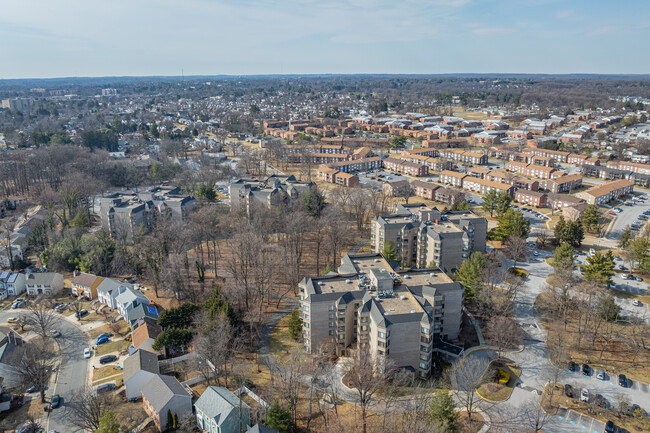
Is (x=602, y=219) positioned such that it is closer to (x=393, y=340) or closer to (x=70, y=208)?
(x=393, y=340)

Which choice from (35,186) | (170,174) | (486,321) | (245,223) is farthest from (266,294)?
(35,186)

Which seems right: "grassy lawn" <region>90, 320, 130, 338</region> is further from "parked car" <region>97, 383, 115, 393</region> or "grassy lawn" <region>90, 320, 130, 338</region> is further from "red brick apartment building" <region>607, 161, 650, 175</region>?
"red brick apartment building" <region>607, 161, 650, 175</region>

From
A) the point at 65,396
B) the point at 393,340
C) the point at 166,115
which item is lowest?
the point at 65,396

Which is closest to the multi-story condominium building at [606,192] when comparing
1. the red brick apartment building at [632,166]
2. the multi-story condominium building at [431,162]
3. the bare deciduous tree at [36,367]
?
the red brick apartment building at [632,166]

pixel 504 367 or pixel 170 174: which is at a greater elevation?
pixel 170 174

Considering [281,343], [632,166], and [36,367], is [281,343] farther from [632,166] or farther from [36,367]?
[632,166]

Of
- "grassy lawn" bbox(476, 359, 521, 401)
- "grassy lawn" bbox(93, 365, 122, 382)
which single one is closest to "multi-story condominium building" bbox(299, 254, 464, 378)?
"grassy lawn" bbox(476, 359, 521, 401)
